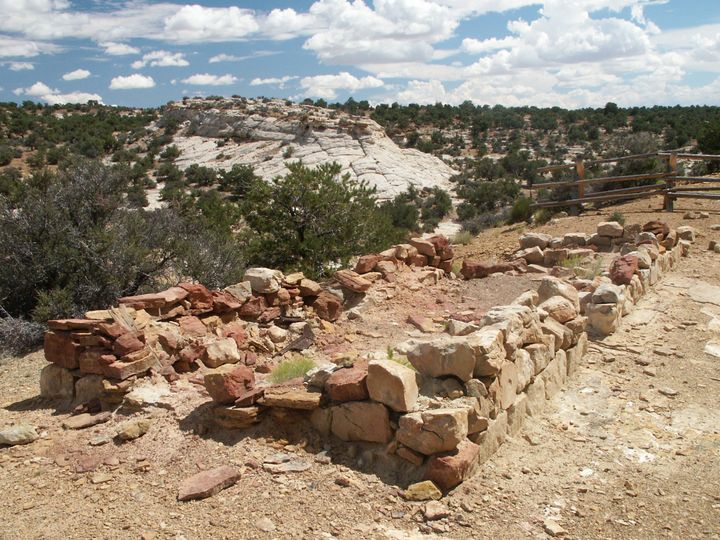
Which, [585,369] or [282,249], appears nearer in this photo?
[585,369]

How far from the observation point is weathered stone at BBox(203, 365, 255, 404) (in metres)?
4.84

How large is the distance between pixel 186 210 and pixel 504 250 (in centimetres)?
929

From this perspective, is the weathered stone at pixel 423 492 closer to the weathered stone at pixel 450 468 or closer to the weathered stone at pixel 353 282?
the weathered stone at pixel 450 468

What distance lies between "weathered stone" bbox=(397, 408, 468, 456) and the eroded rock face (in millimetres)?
26007

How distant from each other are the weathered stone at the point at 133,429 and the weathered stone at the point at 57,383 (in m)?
1.05

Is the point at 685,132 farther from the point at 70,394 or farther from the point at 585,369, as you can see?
the point at 70,394

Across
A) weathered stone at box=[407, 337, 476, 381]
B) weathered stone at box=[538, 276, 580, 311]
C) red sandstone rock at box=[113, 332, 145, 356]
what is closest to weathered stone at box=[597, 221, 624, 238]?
weathered stone at box=[538, 276, 580, 311]

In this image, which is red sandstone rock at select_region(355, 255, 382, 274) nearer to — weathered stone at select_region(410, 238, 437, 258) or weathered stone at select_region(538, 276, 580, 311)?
weathered stone at select_region(410, 238, 437, 258)

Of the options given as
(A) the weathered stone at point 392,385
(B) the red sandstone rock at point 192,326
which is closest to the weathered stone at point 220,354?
(B) the red sandstone rock at point 192,326

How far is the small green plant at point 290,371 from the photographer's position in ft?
18.0

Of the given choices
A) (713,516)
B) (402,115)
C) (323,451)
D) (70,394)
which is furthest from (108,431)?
(402,115)

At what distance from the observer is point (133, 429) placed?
4.88 metres

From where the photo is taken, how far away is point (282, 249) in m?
11.8

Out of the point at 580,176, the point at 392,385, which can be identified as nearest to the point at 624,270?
the point at 392,385
